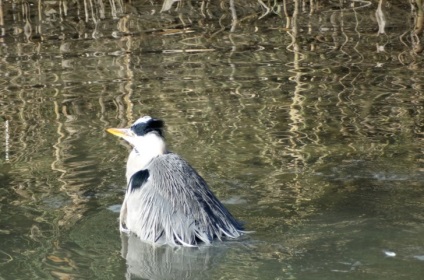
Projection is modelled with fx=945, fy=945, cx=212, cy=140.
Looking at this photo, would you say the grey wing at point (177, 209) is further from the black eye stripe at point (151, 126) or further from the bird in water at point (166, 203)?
the black eye stripe at point (151, 126)

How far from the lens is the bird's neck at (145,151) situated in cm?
684

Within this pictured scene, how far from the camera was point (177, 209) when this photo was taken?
21.7 feet

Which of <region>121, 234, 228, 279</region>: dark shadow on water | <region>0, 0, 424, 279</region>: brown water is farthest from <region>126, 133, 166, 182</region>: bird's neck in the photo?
<region>121, 234, 228, 279</region>: dark shadow on water

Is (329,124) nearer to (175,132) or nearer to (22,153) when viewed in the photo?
(175,132)

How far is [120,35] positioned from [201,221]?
21.8 feet

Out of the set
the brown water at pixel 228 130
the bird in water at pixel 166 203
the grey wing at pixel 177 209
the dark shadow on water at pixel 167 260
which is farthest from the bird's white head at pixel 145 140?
the dark shadow on water at pixel 167 260

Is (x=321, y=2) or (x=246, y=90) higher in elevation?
(x=321, y=2)

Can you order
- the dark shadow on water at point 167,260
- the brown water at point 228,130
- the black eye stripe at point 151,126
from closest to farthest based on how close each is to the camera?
1. the dark shadow on water at point 167,260
2. the brown water at point 228,130
3. the black eye stripe at point 151,126

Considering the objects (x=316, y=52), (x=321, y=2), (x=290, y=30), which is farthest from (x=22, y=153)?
(x=321, y=2)

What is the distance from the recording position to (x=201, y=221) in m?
6.50

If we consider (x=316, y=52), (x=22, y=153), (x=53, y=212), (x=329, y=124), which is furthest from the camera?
(x=316, y=52)

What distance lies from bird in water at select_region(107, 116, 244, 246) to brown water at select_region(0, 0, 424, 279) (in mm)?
124

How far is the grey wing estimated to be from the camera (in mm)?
6473

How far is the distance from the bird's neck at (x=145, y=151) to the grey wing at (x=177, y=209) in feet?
0.28
